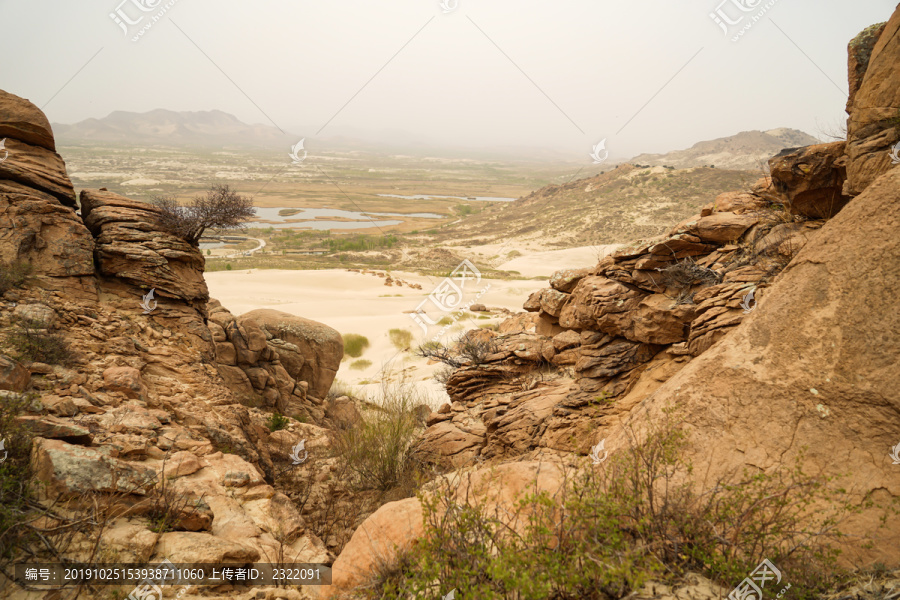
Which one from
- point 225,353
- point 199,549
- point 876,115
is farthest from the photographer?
point 225,353

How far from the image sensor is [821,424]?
12.3 feet

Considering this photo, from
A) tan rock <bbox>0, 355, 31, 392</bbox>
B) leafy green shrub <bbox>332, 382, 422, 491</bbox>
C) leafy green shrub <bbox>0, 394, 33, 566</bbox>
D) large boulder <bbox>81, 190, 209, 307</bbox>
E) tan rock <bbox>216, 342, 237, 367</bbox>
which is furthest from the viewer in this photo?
A: tan rock <bbox>216, 342, 237, 367</bbox>

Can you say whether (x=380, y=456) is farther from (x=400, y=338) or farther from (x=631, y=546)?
(x=400, y=338)

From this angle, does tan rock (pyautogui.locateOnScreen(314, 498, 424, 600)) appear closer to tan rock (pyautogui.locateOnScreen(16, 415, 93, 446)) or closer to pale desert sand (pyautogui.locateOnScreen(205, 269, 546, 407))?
tan rock (pyautogui.locateOnScreen(16, 415, 93, 446))

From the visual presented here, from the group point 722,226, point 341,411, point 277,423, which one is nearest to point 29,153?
point 277,423

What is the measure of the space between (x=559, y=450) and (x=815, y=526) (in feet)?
11.7

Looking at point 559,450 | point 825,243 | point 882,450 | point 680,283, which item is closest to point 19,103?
point 559,450

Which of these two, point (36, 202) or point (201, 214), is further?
point (201, 214)

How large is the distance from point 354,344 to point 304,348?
7582 mm

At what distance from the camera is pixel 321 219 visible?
68.8 meters

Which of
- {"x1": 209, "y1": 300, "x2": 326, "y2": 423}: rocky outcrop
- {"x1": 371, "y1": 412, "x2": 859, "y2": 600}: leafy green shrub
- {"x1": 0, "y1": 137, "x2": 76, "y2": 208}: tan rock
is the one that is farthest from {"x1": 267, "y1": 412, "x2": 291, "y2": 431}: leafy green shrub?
{"x1": 371, "y1": 412, "x2": 859, "y2": 600}: leafy green shrub

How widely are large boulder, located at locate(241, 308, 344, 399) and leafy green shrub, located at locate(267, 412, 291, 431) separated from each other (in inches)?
117

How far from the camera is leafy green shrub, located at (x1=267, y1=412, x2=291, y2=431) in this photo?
998 centimetres

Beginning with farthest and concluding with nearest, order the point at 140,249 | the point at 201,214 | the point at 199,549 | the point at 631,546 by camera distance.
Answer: the point at 201,214
the point at 140,249
the point at 199,549
the point at 631,546
